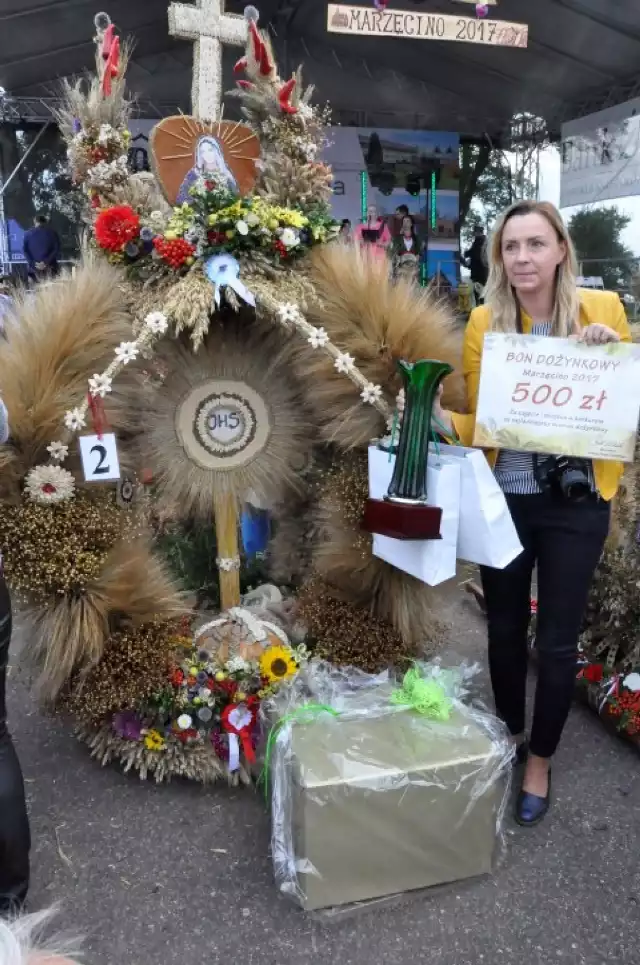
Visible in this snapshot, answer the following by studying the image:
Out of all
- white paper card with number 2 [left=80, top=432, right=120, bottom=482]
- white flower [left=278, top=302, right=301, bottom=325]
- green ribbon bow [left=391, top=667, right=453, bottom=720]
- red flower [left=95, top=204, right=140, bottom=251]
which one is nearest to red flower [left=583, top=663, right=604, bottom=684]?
green ribbon bow [left=391, top=667, right=453, bottom=720]

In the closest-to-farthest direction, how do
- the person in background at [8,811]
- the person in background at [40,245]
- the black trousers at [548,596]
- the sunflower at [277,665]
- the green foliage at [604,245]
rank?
the person in background at [8,811], the black trousers at [548,596], the sunflower at [277,665], the person in background at [40,245], the green foliage at [604,245]

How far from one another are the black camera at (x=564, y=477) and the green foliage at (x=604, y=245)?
8.90m

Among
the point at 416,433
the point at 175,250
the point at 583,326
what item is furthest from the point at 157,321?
the point at 583,326

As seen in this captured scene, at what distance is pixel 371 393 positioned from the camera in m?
2.44

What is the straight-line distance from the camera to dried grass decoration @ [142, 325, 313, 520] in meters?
2.71

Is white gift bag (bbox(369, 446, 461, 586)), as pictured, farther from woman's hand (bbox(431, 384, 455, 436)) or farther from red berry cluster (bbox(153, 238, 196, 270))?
red berry cluster (bbox(153, 238, 196, 270))

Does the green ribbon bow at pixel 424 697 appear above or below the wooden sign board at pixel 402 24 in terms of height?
below

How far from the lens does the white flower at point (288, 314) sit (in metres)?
2.39

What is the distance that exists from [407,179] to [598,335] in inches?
468

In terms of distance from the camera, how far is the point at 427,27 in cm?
450

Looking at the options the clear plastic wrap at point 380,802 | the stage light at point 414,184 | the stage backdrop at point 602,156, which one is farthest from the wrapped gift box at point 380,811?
the stage light at point 414,184

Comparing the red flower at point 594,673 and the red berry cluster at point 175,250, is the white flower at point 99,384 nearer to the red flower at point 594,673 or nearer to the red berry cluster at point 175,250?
the red berry cluster at point 175,250

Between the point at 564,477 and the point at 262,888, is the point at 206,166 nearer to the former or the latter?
the point at 564,477

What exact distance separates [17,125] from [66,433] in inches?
443
